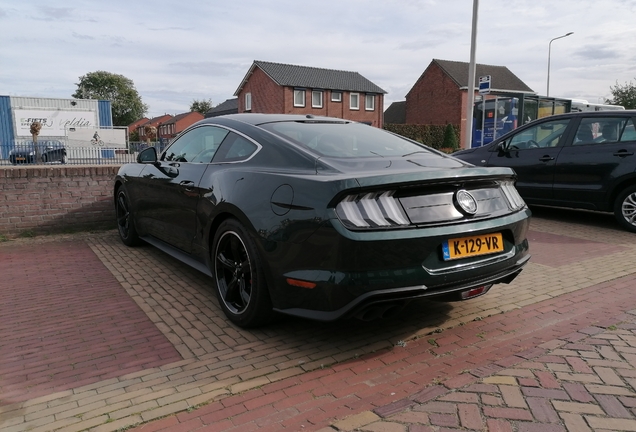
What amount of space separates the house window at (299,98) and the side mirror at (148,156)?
135 ft

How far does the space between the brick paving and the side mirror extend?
4.40 feet

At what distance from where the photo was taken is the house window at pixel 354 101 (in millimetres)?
48156

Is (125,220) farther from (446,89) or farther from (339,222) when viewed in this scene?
(446,89)

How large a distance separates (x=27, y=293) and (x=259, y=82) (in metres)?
45.2

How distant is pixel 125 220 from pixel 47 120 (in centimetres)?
2877

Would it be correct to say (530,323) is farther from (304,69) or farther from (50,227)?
(304,69)

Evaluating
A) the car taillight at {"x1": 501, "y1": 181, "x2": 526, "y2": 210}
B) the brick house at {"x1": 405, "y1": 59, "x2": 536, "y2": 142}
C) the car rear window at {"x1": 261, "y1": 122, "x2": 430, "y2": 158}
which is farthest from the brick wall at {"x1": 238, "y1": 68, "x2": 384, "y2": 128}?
the car taillight at {"x1": 501, "y1": 181, "x2": 526, "y2": 210}

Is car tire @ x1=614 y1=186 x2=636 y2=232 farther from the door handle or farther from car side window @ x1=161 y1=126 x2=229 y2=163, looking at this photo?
car side window @ x1=161 y1=126 x2=229 y2=163

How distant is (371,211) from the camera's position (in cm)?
279

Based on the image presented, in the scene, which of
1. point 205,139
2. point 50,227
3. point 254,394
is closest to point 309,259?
point 254,394

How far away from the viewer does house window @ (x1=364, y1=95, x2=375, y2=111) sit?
1930 inches

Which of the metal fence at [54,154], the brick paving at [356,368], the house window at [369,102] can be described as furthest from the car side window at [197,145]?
the house window at [369,102]

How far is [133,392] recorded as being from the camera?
105 inches

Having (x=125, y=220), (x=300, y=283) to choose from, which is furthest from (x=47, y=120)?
(x=300, y=283)
